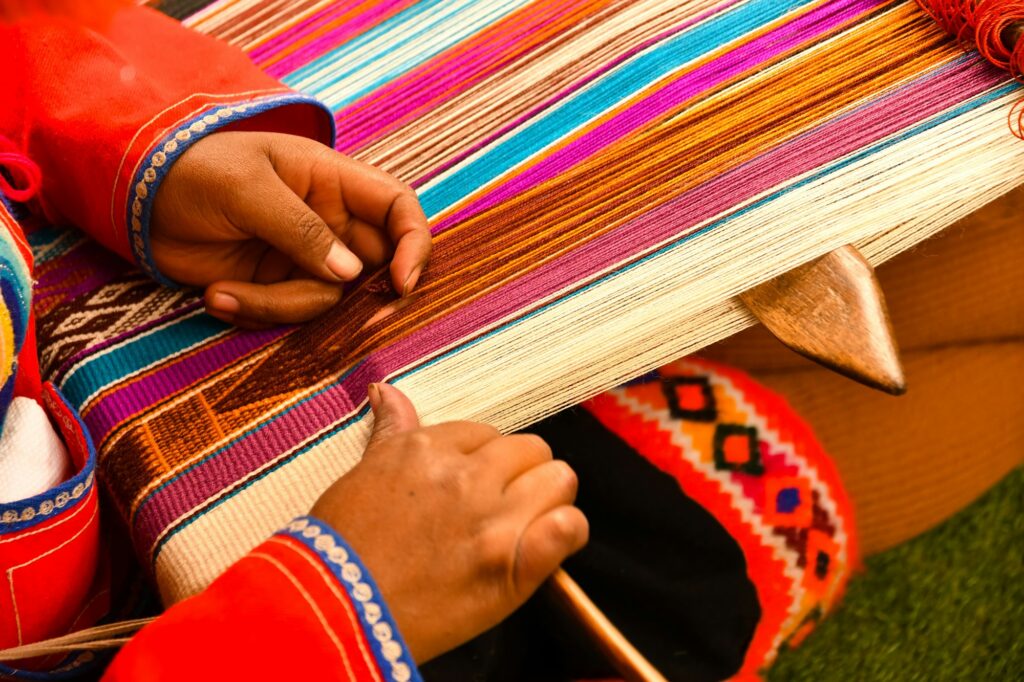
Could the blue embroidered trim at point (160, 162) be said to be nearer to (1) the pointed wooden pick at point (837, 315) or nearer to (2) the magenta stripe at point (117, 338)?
(2) the magenta stripe at point (117, 338)

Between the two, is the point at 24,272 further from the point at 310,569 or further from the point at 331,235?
the point at 310,569

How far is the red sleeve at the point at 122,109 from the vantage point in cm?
92

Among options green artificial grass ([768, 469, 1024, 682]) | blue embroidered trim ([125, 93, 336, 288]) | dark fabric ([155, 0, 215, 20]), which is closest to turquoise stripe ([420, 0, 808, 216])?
blue embroidered trim ([125, 93, 336, 288])

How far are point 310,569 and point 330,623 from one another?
1.6 inches

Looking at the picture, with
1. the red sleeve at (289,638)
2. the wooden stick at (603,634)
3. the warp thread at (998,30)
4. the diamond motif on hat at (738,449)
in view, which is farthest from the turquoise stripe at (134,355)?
the warp thread at (998,30)

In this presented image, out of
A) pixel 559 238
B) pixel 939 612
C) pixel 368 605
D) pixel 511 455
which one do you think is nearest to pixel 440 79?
pixel 559 238

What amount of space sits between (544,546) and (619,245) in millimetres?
331

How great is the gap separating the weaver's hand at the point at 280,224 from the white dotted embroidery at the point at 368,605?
1.06ft

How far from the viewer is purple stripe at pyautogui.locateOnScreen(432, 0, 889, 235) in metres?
0.96

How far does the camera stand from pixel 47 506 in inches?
30.0

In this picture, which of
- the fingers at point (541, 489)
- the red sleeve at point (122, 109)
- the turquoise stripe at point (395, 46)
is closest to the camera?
the fingers at point (541, 489)

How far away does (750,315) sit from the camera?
2.69ft

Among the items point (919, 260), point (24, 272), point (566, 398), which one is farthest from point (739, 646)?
point (24, 272)

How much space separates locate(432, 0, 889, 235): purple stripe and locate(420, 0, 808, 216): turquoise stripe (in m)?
0.02
